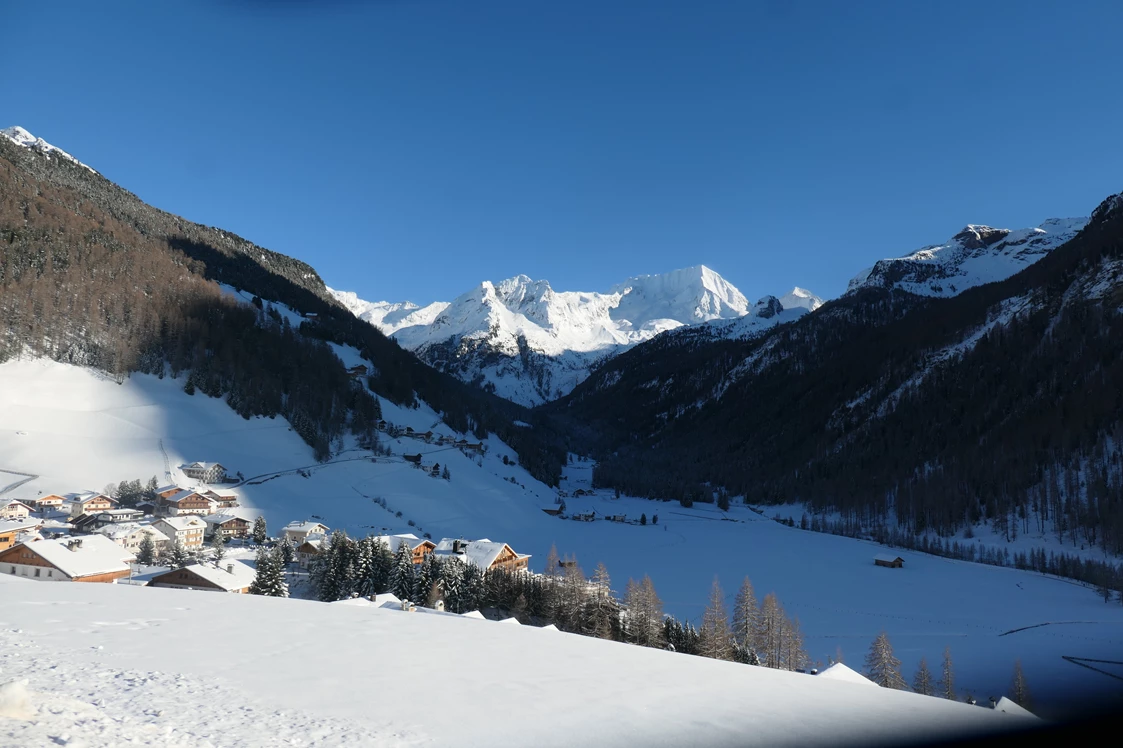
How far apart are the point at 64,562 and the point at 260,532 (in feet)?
60.5

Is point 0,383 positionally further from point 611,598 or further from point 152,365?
point 611,598

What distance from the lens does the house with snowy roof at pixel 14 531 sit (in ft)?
117

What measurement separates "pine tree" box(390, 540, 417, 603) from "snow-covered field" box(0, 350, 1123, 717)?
16.4 metres

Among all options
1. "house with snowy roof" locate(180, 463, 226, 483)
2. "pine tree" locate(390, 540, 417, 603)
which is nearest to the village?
"pine tree" locate(390, 540, 417, 603)

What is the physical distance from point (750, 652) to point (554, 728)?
2180 centimetres

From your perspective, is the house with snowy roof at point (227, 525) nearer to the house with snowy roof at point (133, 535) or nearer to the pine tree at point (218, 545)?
the pine tree at point (218, 545)

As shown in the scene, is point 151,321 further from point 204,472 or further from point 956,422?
point 956,422

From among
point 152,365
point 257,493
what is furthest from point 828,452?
point 152,365

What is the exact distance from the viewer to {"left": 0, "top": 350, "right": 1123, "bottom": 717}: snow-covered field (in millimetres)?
33875

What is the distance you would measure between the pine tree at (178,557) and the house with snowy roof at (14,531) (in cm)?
792

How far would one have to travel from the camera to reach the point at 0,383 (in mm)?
56344

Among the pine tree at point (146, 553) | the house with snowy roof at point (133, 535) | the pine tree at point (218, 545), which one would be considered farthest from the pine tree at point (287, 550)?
the house with snowy roof at point (133, 535)

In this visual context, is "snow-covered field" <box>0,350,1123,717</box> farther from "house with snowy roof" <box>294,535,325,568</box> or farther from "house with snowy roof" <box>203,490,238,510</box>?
"house with snowy roof" <box>294,535,325,568</box>

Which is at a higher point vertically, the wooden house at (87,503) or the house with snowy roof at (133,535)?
the wooden house at (87,503)
